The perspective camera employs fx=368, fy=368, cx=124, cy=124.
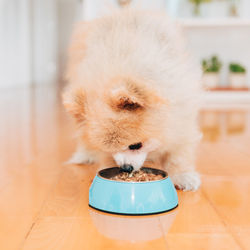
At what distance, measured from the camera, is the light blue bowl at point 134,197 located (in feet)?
4.62

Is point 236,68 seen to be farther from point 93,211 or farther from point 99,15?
point 93,211

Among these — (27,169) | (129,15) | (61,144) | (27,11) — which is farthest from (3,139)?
(27,11)

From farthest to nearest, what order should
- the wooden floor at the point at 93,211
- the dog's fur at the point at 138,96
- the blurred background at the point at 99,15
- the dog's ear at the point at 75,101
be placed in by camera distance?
the blurred background at the point at 99,15
the dog's ear at the point at 75,101
the dog's fur at the point at 138,96
the wooden floor at the point at 93,211

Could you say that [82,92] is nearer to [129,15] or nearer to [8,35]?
[129,15]

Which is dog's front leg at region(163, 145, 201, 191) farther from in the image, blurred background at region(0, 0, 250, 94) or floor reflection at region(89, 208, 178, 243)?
blurred background at region(0, 0, 250, 94)

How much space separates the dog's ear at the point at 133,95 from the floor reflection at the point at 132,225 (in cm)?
43

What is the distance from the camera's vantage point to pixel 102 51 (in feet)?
5.57

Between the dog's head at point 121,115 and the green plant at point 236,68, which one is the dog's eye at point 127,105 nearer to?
the dog's head at point 121,115

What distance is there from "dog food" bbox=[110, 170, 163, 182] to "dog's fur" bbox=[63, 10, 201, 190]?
46 mm

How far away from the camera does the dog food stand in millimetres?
1621

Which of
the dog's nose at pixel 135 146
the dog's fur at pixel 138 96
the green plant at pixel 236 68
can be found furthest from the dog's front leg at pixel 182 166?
the green plant at pixel 236 68

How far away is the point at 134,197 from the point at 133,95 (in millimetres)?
391

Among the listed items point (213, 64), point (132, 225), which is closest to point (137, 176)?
point (132, 225)

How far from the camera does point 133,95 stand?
1.36m
